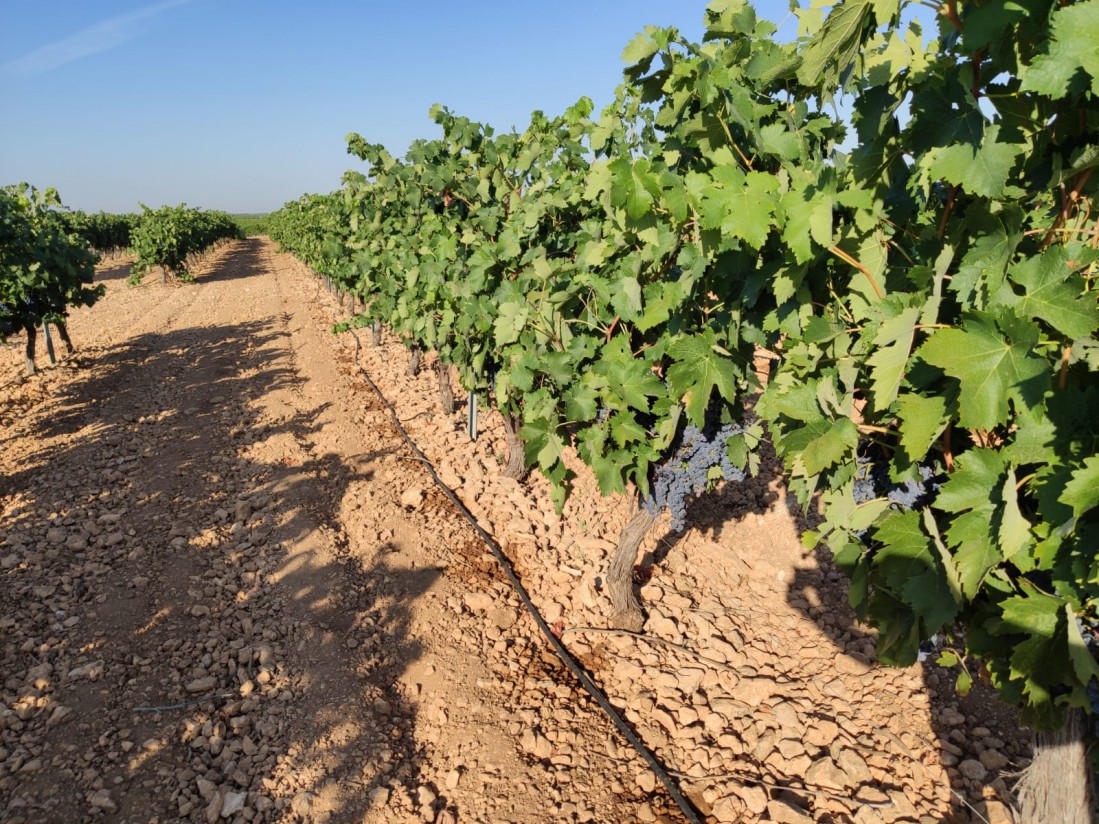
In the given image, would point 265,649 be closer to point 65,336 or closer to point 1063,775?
point 1063,775

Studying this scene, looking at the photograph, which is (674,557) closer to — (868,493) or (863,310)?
(868,493)

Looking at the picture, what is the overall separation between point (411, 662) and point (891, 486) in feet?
10.7

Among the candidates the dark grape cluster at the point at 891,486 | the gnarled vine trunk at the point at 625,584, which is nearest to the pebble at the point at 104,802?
the gnarled vine trunk at the point at 625,584

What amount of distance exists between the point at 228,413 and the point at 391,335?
5691 mm

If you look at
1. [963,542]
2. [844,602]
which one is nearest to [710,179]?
[963,542]

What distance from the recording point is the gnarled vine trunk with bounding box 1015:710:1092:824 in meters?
2.05

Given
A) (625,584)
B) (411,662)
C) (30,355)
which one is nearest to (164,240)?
(30,355)

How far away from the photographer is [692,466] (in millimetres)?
3838

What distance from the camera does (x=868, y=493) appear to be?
255 cm

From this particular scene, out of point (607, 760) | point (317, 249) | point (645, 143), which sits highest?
point (645, 143)

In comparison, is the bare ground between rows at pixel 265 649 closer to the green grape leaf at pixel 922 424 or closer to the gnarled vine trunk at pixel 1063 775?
the gnarled vine trunk at pixel 1063 775

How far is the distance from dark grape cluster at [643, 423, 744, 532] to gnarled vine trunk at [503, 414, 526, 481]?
2.66 metres

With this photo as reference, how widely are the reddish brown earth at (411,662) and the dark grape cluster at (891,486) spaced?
5.79 ft

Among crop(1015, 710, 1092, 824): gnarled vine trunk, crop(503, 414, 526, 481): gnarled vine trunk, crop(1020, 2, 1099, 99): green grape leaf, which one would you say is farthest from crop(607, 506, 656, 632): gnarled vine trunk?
crop(1020, 2, 1099, 99): green grape leaf
